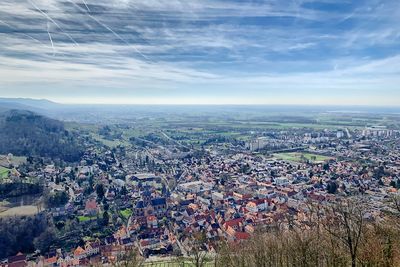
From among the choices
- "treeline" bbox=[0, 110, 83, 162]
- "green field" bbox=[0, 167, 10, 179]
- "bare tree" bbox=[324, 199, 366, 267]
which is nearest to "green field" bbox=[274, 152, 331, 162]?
"treeline" bbox=[0, 110, 83, 162]

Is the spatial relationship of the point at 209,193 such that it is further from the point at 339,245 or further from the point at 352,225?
the point at 352,225

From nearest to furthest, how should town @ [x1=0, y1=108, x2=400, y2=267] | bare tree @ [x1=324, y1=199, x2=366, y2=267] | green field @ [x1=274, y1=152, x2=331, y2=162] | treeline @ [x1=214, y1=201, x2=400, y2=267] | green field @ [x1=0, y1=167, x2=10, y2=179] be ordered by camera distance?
bare tree @ [x1=324, y1=199, x2=366, y2=267] → treeline @ [x1=214, y1=201, x2=400, y2=267] → town @ [x1=0, y1=108, x2=400, y2=267] → green field @ [x1=0, y1=167, x2=10, y2=179] → green field @ [x1=274, y1=152, x2=331, y2=162]

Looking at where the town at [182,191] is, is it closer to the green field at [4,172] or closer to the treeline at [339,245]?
the green field at [4,172]

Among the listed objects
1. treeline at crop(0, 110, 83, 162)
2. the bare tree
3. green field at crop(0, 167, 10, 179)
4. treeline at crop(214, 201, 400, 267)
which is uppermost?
the bare tree

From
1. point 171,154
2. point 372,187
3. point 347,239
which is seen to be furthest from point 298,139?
point 347,239

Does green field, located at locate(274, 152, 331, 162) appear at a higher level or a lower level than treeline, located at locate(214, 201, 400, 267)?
lower

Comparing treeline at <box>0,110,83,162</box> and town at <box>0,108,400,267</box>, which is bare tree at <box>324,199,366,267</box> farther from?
treeline at <box>0,110,83,162</box>

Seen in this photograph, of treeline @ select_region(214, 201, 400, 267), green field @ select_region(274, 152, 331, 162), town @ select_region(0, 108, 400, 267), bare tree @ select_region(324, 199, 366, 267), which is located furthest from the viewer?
green field @ select_region(274, 152, 331, 162)

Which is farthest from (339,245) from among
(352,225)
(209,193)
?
(209,193)

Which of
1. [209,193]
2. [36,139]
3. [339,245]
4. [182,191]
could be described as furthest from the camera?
[36,139]
